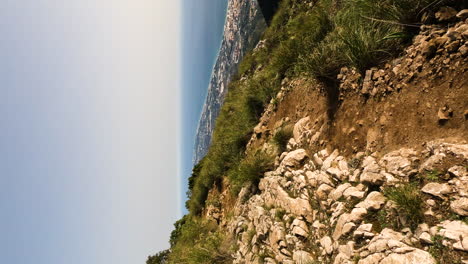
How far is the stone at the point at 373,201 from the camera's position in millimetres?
3072

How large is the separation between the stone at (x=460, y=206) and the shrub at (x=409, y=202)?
30 cm

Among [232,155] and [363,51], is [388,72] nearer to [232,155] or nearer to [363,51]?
[363,51]

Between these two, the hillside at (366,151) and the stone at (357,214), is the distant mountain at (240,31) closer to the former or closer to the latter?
the hillside at (366,151)

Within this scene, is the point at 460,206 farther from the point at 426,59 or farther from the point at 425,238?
the point at 426,59

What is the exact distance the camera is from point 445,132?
9.62ft

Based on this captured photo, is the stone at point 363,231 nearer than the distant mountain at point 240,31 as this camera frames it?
Yes

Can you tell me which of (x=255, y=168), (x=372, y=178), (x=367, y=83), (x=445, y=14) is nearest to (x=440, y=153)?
(x=372, y=178)

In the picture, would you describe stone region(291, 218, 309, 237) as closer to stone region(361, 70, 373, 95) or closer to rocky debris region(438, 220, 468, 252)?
rocky debris region(438, 220, 468, 252)

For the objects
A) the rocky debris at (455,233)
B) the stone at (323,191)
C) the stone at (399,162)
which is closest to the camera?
the rocky debris at (455,233)

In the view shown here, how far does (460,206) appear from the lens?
234cm

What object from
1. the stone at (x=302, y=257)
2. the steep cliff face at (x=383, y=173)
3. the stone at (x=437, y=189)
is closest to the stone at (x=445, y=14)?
the steep cliff face at (x=383, y=173)

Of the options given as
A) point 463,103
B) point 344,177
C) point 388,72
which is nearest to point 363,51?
point 388,72

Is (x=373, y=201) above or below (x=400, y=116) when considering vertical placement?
below

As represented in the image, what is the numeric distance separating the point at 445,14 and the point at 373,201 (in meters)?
2.65
